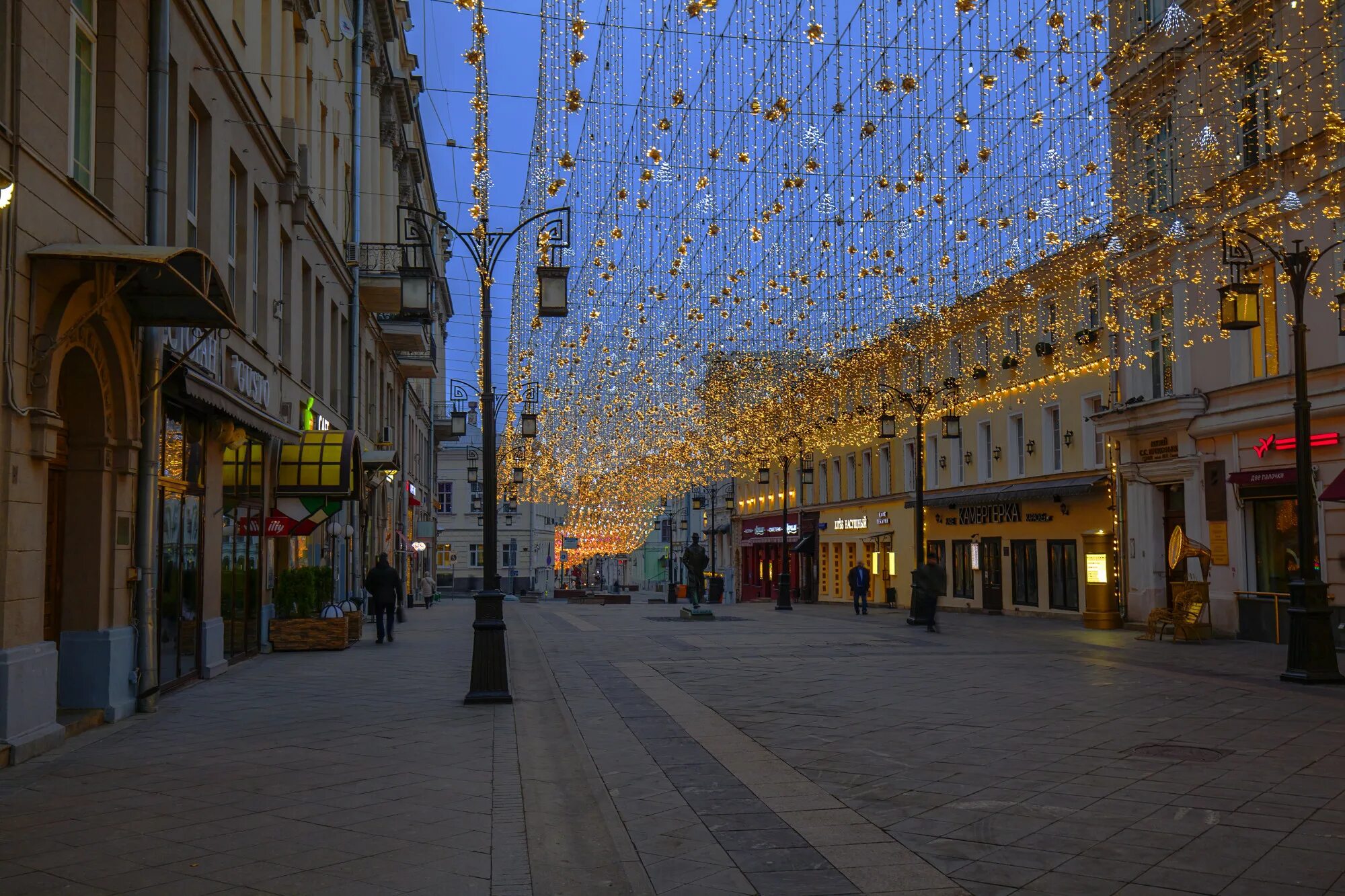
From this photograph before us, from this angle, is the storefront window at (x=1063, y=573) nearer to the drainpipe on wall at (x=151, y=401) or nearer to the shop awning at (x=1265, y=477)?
the shop awning at (x=1265, y=477)

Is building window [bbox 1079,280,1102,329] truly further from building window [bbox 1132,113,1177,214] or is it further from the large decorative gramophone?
the large decorative gramophone

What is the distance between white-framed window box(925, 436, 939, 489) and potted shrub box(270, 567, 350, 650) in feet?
87.9

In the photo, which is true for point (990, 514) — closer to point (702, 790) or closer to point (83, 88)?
point (702, 790)

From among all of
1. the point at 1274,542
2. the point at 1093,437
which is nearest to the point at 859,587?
the point at 1093,437

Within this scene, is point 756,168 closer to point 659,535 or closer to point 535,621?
point 535,621

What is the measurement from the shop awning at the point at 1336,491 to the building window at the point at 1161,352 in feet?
21.4

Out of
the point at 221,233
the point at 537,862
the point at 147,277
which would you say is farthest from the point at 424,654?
the point at 537,862

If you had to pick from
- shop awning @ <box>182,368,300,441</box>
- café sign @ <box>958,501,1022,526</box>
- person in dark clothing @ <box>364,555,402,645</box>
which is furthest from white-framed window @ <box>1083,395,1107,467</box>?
shop awning @ <box>182,368,300,441</box>

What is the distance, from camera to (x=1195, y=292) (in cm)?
2453

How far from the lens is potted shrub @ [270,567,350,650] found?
20.1 meters

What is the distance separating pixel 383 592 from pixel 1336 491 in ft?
54.8

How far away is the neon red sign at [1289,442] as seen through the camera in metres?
20.7

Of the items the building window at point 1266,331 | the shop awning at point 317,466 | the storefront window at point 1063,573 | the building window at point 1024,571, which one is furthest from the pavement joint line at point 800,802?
the building window at point 1024,571

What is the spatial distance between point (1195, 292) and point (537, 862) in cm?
2212
